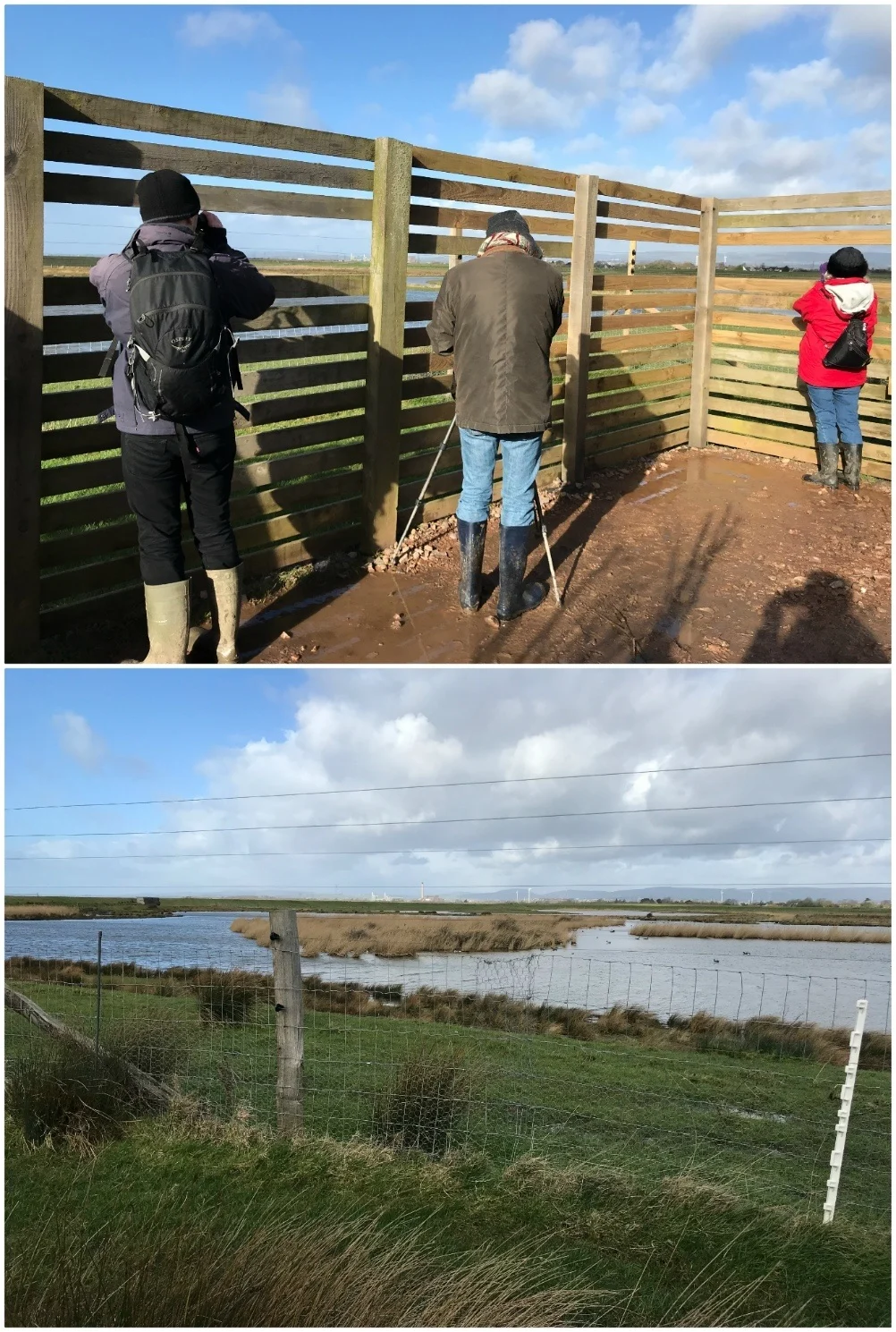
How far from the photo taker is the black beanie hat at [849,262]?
916cm

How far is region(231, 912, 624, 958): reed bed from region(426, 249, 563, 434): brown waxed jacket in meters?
3.35

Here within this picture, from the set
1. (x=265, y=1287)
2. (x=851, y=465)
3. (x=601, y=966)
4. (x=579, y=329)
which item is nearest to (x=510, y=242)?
(x=579, y=329)

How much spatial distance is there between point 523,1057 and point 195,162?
5637 millimetres

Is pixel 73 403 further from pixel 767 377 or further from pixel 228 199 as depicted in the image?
pixel 767 377

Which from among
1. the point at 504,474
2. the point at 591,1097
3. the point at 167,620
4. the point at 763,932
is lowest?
the point at 591,1097

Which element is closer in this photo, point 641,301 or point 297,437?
point 297,437

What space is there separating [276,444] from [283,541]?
631 mm

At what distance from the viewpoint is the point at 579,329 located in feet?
29.3

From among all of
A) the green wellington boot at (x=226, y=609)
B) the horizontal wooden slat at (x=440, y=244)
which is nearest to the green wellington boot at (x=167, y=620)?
the green wellington boot at (x=226, y=609)

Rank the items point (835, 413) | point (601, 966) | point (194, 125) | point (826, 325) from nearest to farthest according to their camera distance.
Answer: point (194, 125)
point (601, 966)
point (826, 325)
point (835, 413)

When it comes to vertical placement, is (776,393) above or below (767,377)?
below

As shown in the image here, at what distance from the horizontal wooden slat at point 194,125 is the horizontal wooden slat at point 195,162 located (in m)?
0.07

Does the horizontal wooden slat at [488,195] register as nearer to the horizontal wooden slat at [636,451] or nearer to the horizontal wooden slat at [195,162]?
the horizontal wooden slat at [195,162]

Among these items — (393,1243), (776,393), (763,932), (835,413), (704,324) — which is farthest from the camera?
(704,324)
